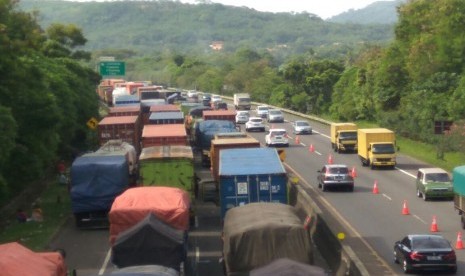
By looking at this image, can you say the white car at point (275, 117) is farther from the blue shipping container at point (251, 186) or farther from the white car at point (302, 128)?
the blue shipping container at point (251, 186)

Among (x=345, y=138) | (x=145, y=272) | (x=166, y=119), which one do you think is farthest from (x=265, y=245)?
(x=345, y=138)

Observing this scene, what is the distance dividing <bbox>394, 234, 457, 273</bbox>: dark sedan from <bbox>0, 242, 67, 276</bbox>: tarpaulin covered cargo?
404 inches

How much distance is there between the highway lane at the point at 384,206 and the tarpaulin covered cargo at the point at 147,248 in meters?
8.12

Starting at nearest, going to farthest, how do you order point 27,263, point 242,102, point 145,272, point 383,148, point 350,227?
point 145,272 < point 27,263 < point 350,227 < point 383,148 < point 242,102

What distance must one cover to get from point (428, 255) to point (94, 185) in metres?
13.6

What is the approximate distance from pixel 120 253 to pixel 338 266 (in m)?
7.03

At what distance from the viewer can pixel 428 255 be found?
2905 centimetres

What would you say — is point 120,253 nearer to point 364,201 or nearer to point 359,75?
point 364,201

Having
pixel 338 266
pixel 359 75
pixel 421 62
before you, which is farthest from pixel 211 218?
pixel 359 75

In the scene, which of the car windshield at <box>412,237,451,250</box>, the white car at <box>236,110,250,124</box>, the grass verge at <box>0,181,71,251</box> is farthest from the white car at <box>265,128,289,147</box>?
the car windshield at <box>412,237,451,250</box>

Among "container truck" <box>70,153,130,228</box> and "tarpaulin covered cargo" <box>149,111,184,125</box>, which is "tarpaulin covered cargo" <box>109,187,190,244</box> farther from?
"tarpaulin covered cargo" <box>149,111,184,125</box>

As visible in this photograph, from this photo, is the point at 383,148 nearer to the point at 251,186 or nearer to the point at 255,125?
the point at 251,186

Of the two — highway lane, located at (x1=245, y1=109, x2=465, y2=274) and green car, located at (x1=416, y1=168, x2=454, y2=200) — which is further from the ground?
green car, located at (x1=416, y1=168, x2=454, y2=200)

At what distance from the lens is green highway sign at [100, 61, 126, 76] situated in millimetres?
99750
